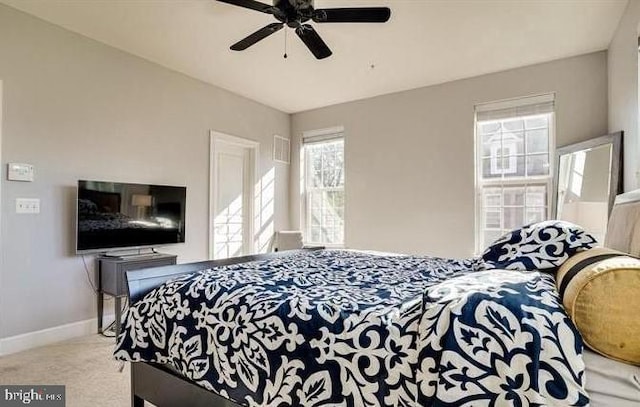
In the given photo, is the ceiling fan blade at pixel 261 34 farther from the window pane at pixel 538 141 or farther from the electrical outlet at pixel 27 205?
the window pane at pixel 538 141

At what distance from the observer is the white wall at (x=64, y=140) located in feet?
9.23

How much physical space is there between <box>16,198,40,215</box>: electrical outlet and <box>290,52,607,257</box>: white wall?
346cm

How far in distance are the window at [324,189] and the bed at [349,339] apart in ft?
11.1

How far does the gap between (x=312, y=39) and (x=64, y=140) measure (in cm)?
235

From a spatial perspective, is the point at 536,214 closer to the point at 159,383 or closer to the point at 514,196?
the point at 514,196

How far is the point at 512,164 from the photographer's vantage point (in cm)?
395

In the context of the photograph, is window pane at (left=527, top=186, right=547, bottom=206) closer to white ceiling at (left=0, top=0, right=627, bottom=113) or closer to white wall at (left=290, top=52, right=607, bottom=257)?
white wall at (left=290, top=52, right=607, bottom=257)

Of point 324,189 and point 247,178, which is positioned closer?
point 247,178

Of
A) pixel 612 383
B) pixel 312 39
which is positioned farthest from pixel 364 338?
pixel 312 39

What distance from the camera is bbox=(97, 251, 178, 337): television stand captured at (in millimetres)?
2989

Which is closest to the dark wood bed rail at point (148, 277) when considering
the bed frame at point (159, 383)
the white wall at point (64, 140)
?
the bed frame at point (159, 383)

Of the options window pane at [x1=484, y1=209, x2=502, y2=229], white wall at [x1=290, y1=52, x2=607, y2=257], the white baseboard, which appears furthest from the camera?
Answer: window pane at [x1=484, y1=209, x2=502, y2=229]

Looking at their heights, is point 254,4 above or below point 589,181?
above

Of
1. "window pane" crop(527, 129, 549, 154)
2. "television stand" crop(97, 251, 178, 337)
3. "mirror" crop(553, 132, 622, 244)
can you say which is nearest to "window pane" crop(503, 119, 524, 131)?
"window pane" crop(527, 129, 549, 154)
